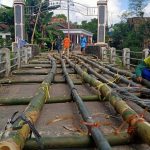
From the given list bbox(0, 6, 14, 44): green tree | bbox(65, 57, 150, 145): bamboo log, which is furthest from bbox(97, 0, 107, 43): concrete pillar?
bbox(65, 57, 150, 145): bamboo log

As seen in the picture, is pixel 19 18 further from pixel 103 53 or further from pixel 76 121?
pixel 76 121

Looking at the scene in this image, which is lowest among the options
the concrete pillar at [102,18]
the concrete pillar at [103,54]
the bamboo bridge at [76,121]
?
the bamboo bridge at [76,121]

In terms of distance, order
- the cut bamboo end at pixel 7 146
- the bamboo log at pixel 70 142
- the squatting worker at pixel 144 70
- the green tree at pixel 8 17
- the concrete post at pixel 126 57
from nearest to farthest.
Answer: the cut bamboo end at pixel 7 146 < the bamboo log at pixel 70 142 < the squatting worker at pixel 144 70 < the concrete post at pixel 126 57 < the green tree at pixel 8 17

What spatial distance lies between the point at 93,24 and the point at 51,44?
39518 millimetres

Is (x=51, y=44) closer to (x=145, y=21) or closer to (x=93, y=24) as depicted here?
(x=145, y=21)

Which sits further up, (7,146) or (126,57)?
(126,57)

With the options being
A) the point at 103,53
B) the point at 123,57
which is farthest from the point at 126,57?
the point at 103,53

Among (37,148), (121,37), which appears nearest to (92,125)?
(37,148)

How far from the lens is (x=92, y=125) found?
3.94 m

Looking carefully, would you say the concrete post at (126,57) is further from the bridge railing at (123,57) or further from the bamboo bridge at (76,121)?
the bamboo bridge at (76,121)

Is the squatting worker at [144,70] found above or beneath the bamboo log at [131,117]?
above

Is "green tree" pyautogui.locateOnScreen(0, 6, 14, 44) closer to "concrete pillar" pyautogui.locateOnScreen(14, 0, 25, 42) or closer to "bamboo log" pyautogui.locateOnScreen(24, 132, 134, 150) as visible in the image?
"concrete pillar" pyautogui.locateOnScreen(14, 0, 25, 42)

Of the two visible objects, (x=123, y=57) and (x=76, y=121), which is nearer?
(x=76, y=121)

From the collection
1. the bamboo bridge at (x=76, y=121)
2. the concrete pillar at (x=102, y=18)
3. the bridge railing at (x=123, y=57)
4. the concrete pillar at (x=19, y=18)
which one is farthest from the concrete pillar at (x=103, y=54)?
the bamboo bridge at (x=76, y=121)
